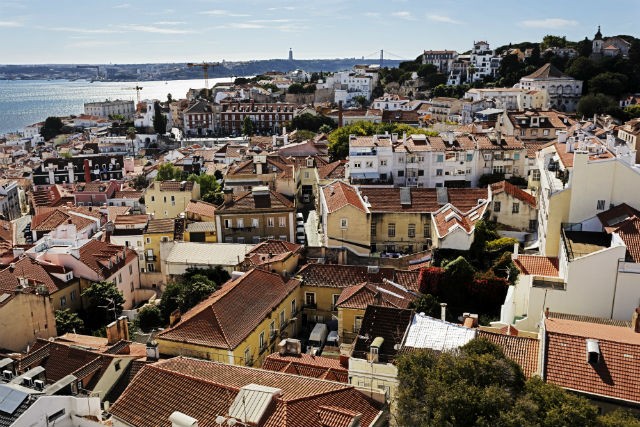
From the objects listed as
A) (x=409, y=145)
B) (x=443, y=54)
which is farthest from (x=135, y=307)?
(x=443, y=54)

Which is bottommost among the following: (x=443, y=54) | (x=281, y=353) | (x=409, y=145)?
(x=281, y=353)

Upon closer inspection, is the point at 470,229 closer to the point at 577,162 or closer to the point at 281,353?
the point at 577,162

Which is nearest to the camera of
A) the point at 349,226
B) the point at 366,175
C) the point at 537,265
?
the point at 537,265

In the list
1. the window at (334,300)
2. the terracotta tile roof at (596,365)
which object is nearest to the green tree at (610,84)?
the window at (334,300)

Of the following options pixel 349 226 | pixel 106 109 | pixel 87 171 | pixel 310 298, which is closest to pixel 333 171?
pixel 349 226

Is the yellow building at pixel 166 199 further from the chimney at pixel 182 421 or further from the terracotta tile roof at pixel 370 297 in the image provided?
the chimney at pixel 182 421

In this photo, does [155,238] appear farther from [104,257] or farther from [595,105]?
[595,105]

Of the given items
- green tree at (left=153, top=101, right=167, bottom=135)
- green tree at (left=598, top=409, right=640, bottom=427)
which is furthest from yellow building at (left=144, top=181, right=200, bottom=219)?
green tree at (left=153, top=101, right=167, bottom=135)
